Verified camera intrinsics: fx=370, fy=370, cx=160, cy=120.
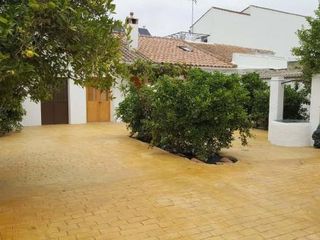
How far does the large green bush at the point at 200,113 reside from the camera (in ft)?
29.0

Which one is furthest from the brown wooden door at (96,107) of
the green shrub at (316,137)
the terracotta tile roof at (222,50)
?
the green shrub at (316,137)

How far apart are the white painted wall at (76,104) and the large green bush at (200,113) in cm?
925

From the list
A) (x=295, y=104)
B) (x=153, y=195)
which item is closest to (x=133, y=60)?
(x=295, y=104)

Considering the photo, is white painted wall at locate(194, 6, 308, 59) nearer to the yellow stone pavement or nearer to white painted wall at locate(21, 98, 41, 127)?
white painted wall at locate(21, 98, 41, 127)

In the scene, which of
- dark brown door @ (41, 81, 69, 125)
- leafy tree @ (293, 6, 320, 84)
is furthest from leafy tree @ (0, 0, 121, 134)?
dark brown door @ (41, 81, 69, 125)

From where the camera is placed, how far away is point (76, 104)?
18.4 meters

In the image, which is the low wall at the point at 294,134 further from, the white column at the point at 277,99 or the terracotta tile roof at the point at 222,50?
the terracotta tile roof at the point at 222,50

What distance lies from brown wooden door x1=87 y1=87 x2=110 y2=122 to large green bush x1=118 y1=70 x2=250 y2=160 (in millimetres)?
9669

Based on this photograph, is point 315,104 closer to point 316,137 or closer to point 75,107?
point 316,137

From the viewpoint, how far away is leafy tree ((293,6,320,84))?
437 inches

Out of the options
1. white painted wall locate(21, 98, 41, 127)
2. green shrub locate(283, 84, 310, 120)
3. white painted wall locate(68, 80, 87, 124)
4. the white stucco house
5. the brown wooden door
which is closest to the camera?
green shrub locate(283, 84, 310, 120)

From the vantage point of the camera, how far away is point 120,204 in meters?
5.77

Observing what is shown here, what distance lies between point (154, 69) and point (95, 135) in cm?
366

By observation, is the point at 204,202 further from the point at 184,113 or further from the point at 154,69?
the point at 154,69
